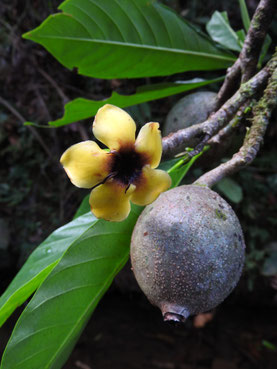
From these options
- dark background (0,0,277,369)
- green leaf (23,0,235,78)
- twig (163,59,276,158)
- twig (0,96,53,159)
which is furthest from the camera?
twig (0,96,53,159)

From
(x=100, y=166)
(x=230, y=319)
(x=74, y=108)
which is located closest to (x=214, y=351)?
(x=230, y=319)

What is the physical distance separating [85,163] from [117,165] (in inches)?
1.9

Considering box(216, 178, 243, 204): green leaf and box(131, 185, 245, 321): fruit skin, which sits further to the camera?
box(216, 178, 243, 204): green leaf

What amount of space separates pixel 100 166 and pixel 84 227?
258 millimetres

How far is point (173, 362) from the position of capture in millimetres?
1661

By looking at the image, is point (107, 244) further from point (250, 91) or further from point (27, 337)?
point (250, 91)

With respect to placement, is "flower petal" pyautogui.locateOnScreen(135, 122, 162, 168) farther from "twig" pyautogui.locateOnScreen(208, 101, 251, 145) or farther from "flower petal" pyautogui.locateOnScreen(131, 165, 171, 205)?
"twig" pyautogui.locateOnScreen(208, 101, 251, 145)

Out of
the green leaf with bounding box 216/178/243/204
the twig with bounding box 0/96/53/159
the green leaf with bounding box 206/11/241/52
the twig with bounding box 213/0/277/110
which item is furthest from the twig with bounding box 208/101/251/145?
the twig with bounding box 0/96/53/159

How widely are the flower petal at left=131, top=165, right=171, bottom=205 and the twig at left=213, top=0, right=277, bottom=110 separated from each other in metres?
0.36

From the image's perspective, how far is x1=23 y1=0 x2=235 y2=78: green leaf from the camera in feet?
2.63

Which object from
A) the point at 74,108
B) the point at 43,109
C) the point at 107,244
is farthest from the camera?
the point at 43,109

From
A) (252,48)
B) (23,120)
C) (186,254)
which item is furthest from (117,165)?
(23,120)

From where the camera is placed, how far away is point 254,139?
0.61 metres

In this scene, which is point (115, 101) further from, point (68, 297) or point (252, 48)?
point (68, 297)
